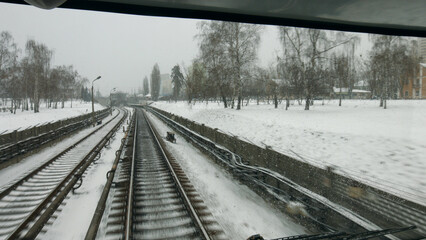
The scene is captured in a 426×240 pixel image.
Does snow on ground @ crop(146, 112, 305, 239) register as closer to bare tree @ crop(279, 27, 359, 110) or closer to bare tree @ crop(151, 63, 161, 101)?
bare tree @ crop(279, 27, 359, 110)

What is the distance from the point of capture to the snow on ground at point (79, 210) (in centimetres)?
502

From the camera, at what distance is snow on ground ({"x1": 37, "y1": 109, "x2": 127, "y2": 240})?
5023 mm

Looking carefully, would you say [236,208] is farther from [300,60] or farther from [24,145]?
[300,60]

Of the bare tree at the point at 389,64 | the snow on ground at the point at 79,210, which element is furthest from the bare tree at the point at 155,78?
the snow on ground at the point at 79,210

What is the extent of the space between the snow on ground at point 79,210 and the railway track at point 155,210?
437 millimetres

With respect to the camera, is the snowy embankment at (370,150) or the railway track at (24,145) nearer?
the snowy embankment at (370,150)

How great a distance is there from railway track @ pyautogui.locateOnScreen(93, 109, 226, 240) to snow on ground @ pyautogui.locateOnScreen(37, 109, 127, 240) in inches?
17.2

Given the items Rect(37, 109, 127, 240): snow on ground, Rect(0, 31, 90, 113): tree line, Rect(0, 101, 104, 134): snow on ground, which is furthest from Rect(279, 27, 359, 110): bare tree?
Rect(0, 31, 90, 113): tree line

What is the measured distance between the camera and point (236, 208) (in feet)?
20.6

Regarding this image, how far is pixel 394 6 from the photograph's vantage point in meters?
3.42

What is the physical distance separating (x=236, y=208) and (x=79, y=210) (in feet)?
13.2

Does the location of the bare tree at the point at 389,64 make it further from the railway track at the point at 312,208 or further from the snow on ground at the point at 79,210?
the snow on ground at the point at 79,210

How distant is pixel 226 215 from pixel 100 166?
6.90 metres

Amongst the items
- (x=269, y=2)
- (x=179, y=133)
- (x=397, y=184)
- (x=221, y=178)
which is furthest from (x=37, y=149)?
(x=397, y=184)
